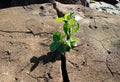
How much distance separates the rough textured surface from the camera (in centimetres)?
201

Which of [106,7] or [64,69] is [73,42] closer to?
[64,69]

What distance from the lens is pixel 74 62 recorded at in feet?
6.89

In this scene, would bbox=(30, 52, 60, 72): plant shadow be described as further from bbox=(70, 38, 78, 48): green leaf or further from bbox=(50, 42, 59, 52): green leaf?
bbox=(70, 38, 78, 48): green leaf

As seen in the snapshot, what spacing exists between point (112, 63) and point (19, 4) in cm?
145

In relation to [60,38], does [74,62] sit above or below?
below

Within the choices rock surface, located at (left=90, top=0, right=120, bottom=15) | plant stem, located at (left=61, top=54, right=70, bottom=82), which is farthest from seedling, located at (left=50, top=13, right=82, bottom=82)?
rock surface, located at (left=90, top=0, right=120, bottom=15)

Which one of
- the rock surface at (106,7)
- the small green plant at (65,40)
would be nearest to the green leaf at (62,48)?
the small green plant at (65,40)

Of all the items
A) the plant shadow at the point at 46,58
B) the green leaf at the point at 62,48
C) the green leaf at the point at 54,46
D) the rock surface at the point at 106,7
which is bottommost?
the rock surface at the point at 106,7

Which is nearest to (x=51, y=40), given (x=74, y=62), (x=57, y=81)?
(x=74, y=62)

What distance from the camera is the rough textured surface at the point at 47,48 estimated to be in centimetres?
201

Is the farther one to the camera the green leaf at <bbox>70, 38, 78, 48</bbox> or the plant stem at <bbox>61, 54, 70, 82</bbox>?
the green leaf at <bbox>70, 38, 78, 48</bbox>

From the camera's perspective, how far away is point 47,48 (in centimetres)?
222

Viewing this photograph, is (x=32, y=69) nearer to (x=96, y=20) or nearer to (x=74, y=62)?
(x=74, y=62)

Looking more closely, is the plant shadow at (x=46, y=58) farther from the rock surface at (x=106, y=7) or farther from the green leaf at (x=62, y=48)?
the rock surface at (x=106, y=7)
